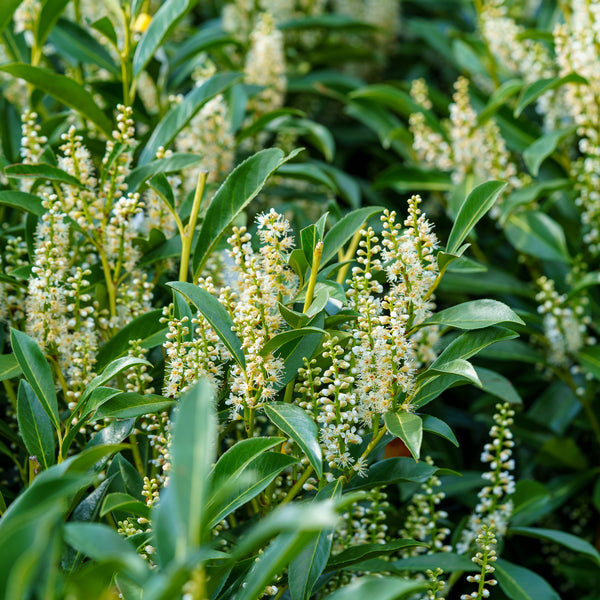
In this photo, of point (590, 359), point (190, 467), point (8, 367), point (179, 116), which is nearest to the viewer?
point (190, 467)

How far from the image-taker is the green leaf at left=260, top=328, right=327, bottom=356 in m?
1.04

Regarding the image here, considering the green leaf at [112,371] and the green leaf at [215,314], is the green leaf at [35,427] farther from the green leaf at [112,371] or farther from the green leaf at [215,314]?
the green leaf at [215,314]

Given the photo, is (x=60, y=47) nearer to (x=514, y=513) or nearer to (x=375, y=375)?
(x=375, y=375)

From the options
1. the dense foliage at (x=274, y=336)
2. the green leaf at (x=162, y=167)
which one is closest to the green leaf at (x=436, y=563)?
the dense foliage at (x=274, y=336)

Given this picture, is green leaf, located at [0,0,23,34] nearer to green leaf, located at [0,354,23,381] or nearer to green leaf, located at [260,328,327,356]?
green leaf, located at [0,354,23,381]

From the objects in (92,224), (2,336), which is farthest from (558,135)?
(2,336)

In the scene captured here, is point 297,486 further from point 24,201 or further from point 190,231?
point 24,201

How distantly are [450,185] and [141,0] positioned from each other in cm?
104

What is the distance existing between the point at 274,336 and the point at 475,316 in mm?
323

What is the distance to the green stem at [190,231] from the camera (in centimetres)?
126

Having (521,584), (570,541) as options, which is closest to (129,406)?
(521,584)

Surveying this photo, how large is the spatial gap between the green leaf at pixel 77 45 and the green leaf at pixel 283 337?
44.7 inches

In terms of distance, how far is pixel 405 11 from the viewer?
138 inches

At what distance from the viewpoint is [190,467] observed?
648 millimetres
